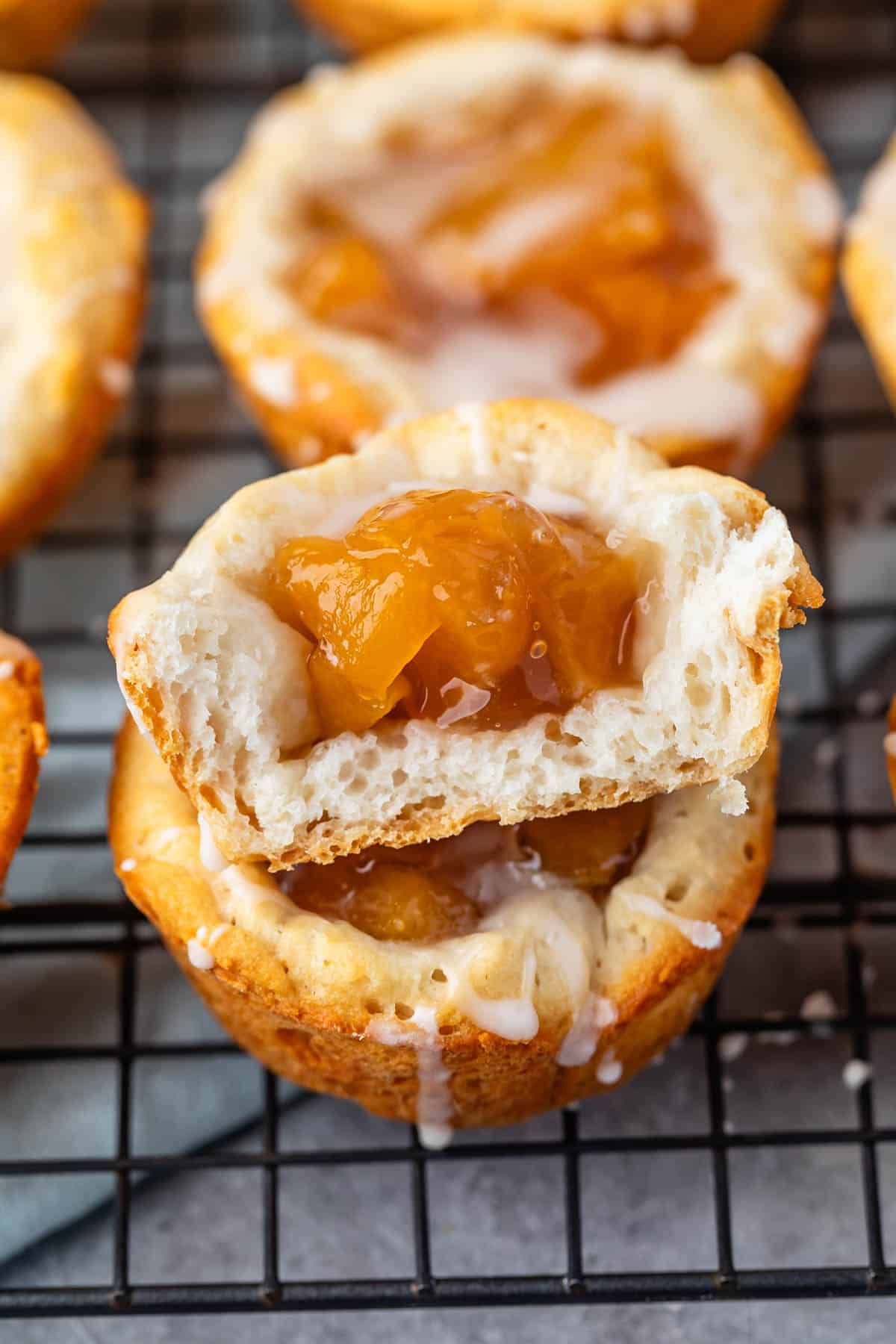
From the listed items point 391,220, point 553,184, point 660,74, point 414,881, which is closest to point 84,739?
point 414,881

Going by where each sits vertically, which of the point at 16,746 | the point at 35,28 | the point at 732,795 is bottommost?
the point at 16,746

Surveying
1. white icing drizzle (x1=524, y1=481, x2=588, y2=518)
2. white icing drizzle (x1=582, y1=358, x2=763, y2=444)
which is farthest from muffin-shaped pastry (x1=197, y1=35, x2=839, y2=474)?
white icing drizzle (x1=524, y1=481, x2=588, y2=518)

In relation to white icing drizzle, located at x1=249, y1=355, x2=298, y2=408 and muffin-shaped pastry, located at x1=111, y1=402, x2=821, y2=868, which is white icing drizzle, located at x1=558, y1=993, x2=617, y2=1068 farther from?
white icing drizzle, located at x1=249, y1=355, x2=298, y2=408

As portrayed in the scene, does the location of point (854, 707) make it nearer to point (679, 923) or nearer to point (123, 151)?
point (679, 923)

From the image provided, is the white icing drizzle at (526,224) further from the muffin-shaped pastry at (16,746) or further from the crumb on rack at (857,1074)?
the crumb on rack at (857,1074)

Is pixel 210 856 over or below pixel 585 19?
below

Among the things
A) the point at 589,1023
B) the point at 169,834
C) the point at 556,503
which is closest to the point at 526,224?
the point at 556,503

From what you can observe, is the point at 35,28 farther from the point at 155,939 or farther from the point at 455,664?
the point at 455,664

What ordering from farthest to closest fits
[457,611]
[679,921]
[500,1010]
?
[679,921] → [500,1010] → [457,611]
